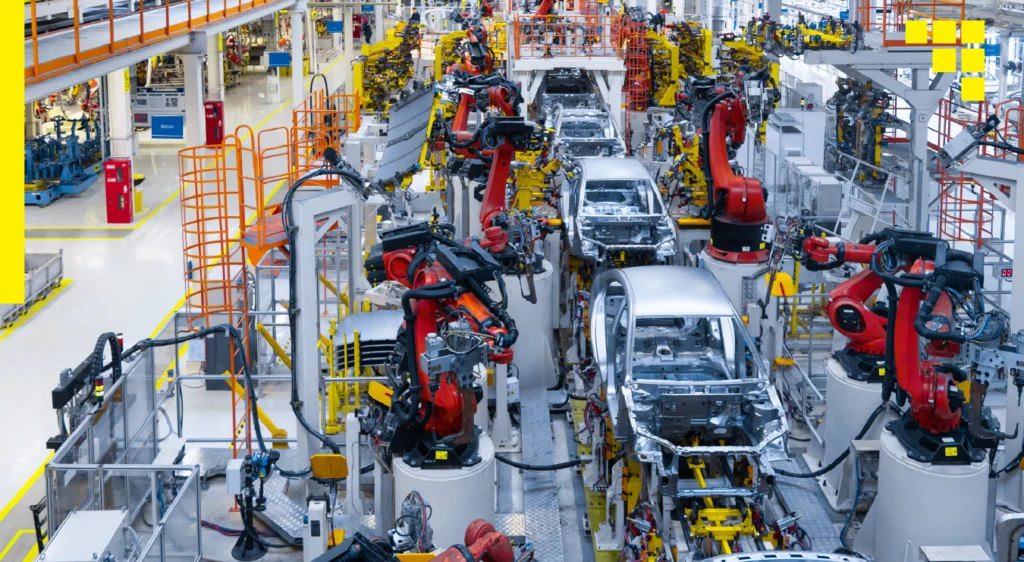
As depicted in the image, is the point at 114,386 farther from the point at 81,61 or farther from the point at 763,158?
the point at 763,158

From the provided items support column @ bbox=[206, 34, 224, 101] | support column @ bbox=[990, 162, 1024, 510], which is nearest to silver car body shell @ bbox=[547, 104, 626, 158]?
support column @ bbox=[990, 162, 1024, 510]

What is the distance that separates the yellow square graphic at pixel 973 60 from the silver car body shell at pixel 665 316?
217 inches

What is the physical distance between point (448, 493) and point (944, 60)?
8.99 metres

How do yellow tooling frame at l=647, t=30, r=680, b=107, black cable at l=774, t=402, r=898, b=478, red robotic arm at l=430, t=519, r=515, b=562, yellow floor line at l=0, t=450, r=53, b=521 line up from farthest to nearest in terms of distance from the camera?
yellow tooling frame at l=647, t=30, r=680, b=107 → yellow floor line at l=0, t=450, r=53, b=521 → black cable at l=774, t=402, r=898, b=478 → red robotic arm at l=430, t=519, r=515, b=562

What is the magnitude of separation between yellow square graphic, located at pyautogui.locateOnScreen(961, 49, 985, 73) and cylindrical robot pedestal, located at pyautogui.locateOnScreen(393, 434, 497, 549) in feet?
25.8

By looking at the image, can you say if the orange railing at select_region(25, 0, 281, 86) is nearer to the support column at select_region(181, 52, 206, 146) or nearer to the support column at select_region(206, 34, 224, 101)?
the support column at select_region(181, 52, 206, 146)

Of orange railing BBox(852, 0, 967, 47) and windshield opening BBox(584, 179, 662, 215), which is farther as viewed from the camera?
orange railing BBox(852, 0, 967, 47)

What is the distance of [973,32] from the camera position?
12.8 meters

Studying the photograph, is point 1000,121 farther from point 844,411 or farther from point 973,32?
point 844,411


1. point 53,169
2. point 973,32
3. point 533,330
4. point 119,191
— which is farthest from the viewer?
point 53,169

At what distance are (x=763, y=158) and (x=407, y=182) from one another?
744 cm

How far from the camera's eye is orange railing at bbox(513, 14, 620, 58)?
690 inches
